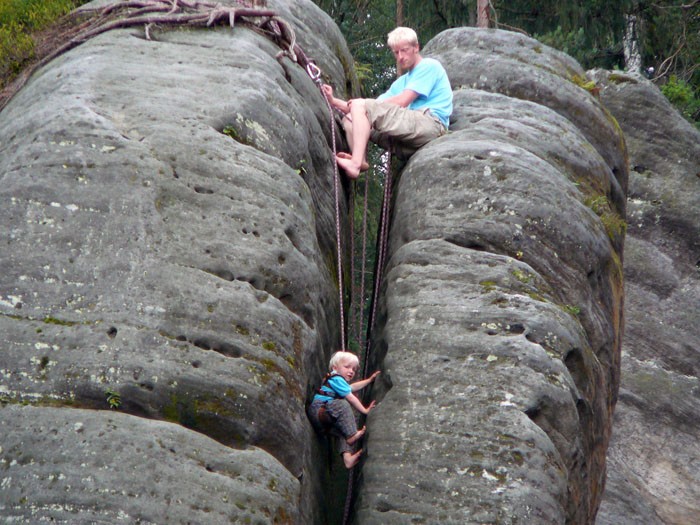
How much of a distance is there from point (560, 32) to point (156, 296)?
1095 centimetres

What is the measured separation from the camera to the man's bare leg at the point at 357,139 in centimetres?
893

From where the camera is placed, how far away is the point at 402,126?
880 centimetres

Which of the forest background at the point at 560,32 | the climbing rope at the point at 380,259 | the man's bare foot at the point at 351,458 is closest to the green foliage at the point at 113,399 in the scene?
the man's bare foot at the point at 351,458

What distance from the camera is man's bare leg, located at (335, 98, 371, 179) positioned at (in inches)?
352

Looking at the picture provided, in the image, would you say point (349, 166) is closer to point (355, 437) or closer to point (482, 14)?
point (355, 437)

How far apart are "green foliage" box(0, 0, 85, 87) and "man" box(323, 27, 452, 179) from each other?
2.51 metres

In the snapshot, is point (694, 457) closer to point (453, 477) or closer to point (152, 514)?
point (453, 477)

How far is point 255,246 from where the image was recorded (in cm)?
651

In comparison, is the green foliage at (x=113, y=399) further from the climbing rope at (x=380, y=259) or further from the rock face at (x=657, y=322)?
the rock face at (x=657, y=322)

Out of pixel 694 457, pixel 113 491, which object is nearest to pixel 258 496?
pixel 113 491

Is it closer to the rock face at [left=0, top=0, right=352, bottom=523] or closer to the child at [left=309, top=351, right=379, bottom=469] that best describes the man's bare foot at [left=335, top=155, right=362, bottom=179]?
the rock face at [left=0, top=0, right=352, bottom=523]

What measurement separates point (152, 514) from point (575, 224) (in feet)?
14.3

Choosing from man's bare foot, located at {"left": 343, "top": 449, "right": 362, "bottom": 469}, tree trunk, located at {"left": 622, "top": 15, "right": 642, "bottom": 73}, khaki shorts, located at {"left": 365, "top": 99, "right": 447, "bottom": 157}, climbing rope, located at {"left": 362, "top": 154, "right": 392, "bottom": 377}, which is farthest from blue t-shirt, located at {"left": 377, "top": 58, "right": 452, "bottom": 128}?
tree trunk, located at {"left": 622, "top": 15, "right": 642, "bottom": 73}

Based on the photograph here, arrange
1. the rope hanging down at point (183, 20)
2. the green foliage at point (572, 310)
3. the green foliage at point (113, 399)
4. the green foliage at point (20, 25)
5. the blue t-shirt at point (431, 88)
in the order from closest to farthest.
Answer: the green foliage at point (113, 399) < the green foliage at point (572, 310) < the rope hanging down at point (183, 20) < the green foliage at point (20, 25) < the blue t-shirt at point (431, 88)
